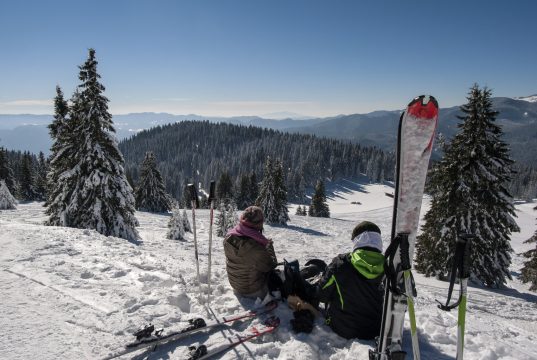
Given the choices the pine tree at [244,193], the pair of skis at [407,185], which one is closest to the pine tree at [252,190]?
the pine tree at [244,193]

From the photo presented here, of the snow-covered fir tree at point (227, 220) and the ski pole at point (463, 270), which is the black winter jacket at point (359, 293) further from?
the snow-covered fir tree at point (227, 220)

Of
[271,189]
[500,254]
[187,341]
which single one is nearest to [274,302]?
[187,341]

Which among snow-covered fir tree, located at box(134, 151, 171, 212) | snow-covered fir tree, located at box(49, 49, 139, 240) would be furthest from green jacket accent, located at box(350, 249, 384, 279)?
snow-covered fir tree, located at box(134, 151, 171, 212)

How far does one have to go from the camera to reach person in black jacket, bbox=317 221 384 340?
4.42 metres

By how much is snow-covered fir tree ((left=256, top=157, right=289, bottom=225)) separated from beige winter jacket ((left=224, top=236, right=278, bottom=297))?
34.9m

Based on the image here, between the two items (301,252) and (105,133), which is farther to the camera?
(301,252)

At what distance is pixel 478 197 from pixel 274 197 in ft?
90.7

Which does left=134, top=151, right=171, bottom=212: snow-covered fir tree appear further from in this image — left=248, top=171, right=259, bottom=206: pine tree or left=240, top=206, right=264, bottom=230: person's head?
left=240, top=206, right=264, bottom=230: person's head

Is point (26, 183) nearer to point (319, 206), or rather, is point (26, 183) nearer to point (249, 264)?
point (319, 206)

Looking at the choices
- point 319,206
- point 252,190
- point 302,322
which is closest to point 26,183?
point 252,190

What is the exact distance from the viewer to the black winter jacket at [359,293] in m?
4.41

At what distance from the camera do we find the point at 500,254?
16.3 metres

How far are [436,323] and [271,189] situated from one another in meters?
37.9

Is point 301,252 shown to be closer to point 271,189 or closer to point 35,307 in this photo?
point 35,307
